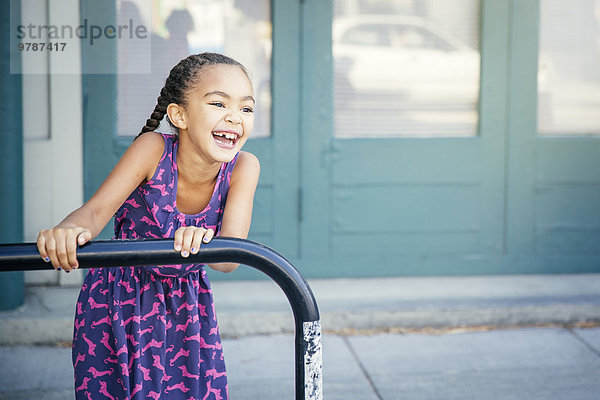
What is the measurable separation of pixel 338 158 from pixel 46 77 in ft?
6.18

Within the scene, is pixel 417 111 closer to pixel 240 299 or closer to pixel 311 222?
pixel 311 222

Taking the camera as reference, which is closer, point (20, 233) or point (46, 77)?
point (20, 233)

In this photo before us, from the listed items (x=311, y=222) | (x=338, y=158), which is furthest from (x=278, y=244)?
(x=338, y=158)

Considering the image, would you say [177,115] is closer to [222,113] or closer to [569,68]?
[222,113]

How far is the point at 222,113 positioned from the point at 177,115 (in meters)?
0.20

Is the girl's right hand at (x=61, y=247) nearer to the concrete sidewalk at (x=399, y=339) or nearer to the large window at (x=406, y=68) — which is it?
the concrete sidewalk at (x=399, y=339)

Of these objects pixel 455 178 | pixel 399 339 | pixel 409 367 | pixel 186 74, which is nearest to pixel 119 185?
pixel 186 74

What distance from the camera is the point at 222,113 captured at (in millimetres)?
2318

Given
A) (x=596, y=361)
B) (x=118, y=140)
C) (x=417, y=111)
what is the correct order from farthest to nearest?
(x=417, y=111), (x=118, y=140), (x=596, y=361)

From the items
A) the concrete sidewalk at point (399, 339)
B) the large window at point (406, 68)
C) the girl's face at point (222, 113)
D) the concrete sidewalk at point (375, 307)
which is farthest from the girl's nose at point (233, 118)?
the large window at point (406, 68)

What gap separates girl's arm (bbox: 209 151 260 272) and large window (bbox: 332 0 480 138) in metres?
2.68

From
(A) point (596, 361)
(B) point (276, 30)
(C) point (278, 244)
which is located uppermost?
(B) point (276, 30)

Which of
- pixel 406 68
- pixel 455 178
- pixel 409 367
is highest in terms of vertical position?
pixel 406 68

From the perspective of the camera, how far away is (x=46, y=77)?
478 cm
